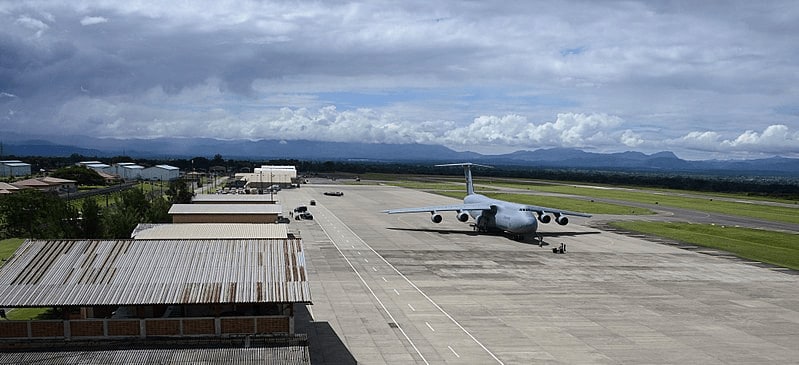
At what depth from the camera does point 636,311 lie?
4447 centimetres

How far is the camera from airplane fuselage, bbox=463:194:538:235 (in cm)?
7575

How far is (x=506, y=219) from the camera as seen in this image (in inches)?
3093

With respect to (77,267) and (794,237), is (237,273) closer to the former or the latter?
(77,267)

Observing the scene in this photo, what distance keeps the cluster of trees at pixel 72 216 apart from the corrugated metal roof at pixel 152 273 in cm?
2732

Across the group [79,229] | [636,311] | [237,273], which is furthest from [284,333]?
[79,229]

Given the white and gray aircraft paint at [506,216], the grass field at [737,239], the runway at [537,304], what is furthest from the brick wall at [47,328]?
the grass field at [737,239]

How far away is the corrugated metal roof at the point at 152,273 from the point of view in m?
27.7

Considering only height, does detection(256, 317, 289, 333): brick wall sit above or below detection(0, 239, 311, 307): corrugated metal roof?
below

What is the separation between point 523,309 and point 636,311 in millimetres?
8247

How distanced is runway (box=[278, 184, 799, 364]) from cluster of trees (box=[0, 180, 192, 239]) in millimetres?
18984

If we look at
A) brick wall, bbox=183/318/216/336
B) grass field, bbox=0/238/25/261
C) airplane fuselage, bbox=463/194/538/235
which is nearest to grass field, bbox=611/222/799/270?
airplane fuselage, bbox=463/194/538/235

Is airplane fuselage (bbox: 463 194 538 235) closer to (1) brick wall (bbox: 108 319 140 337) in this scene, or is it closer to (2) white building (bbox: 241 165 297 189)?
(1) brick wall (bbox: 108 319 140 337)

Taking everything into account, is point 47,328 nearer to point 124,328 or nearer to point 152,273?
point 124,328

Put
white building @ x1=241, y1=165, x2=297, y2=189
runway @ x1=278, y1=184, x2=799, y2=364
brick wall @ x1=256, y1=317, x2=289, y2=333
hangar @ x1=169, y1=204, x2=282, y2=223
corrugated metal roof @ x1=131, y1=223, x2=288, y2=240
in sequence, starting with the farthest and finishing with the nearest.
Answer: white building @ x1=241, y1=165, x2=297, y2=189, hangar @ x1=169, y1=204, x2=282, y2=223, corrugated metal roof @ x1=131, y1=223, x2=288, y2=240, runway @ x1=278, y1=184, x2=799, y2=364, brick wall @ x1=256, y1=317, x2=289, y2=333
